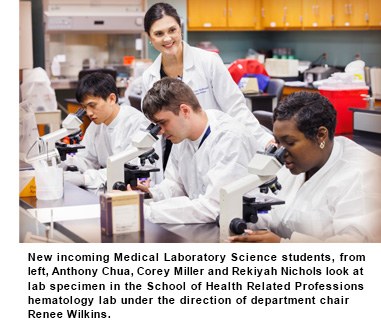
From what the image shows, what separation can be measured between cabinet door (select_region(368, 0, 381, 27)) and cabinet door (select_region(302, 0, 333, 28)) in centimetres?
57

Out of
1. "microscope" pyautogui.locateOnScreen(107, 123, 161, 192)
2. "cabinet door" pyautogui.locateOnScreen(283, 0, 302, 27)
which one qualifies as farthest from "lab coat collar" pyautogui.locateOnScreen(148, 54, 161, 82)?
"cabinet door" pyautogui.locateOnScreen(283, 0, 302, 27)

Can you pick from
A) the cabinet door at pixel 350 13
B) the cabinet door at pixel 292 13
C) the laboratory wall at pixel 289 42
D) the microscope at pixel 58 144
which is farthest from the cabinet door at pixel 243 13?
the microscope at pixel 58 144

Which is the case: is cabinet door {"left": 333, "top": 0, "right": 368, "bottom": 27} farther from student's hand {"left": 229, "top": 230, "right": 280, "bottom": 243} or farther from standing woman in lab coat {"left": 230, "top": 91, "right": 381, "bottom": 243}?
student's hand {"left": 229, "top": 230, "right": 280, "bottom": 243}

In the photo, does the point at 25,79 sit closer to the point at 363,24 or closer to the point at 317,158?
the point at 363,24

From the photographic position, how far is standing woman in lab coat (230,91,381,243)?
6.16 feet

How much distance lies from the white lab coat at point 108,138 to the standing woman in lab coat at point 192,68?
22 cm

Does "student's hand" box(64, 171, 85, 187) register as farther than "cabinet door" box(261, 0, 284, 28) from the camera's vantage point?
No

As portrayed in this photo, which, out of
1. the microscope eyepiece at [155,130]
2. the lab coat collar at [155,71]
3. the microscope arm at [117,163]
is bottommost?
the microscope arm at [117,163]

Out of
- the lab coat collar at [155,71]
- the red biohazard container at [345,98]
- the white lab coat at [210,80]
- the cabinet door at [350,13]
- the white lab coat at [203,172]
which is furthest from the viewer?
the cabinet door at [350,13]

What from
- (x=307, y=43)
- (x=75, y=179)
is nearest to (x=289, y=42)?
(x=307, y=43)

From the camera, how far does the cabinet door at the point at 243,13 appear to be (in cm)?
808

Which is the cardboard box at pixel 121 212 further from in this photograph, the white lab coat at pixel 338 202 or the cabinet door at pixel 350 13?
the cabinet door at pixel 350 13
